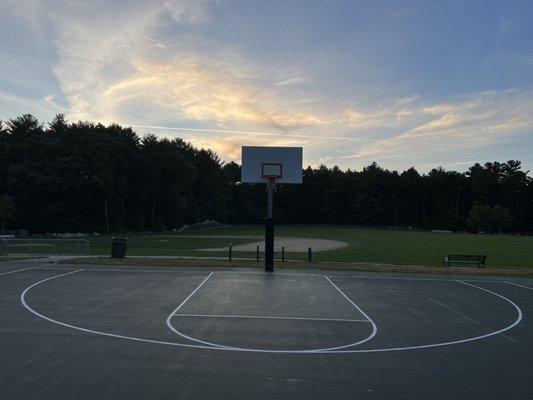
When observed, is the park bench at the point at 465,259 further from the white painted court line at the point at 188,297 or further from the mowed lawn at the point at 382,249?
the white painted court line at the point at 188,297

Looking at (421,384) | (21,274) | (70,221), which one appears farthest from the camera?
(70,221)

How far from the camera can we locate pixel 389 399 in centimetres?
673

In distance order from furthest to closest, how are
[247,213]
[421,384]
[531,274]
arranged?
[247,213] → [531,274] → [421,384]

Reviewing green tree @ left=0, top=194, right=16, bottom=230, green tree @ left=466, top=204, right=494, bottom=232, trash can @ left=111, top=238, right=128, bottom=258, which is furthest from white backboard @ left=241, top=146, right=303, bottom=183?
green tree @ left=466, top=204, right=494, bottom=232

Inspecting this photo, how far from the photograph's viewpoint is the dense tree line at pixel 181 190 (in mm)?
67312

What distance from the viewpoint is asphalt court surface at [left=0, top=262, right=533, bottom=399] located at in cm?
720

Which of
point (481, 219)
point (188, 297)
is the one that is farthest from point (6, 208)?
point (481, 219)

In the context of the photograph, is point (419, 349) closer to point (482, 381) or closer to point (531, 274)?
point (482, 381)

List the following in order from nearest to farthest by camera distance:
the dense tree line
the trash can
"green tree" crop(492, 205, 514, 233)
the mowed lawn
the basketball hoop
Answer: the basketball hoop, the trash can, the mowed lawn, the dense tree line, "green tree" crop(492, 205, 514, 233)

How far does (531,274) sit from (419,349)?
17.0 meters

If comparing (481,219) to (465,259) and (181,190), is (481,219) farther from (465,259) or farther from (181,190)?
(465,259)

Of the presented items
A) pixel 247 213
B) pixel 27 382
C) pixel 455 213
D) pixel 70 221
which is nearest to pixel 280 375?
pixel 27 382

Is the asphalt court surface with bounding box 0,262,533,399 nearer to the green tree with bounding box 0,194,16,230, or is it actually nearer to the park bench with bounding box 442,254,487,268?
the park bench with bounding box 442,254,487,268

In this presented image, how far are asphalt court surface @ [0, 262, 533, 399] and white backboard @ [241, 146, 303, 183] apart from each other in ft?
25.7
